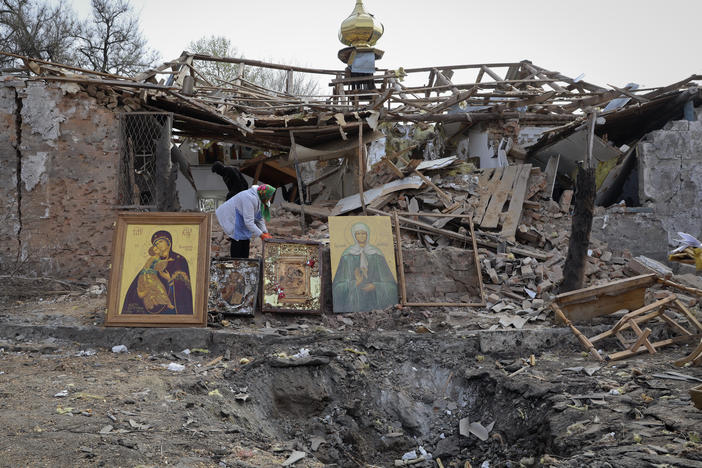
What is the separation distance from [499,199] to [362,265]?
4.13 meters

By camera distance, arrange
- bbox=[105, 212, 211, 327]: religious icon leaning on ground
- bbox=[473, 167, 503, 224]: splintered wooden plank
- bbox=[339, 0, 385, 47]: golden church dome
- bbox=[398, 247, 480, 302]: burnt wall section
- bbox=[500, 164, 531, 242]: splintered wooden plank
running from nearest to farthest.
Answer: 1. bbox=[105, 212, 211, 327]: religious icon leaning on ground
2. bbox=[398, 247, 480, 302]: burnt wall section
3. bbox=[500, 164, 531, 242]: splintered wooden plank
4. bbox=[473, 167, 503, 224]: splintered wooden plank
5. bbox=[339, 0, 385, 47]: golden church dome

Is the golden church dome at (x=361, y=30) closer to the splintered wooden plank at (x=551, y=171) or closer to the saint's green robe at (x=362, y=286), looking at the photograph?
the splintered wooden plank at (x=551, y=171)

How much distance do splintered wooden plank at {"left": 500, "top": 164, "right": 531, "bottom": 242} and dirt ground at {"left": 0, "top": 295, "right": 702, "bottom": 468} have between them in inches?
133

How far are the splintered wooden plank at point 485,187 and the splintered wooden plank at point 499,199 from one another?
0.26 ft

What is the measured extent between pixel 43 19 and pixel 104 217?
15.1m

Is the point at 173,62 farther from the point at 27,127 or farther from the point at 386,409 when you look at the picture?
the point at 386,409

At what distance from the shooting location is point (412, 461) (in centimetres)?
577

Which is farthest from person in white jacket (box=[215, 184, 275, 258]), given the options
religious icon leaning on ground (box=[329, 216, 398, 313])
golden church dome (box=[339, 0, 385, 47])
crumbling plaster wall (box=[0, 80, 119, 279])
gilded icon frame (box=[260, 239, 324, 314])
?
golden church dome (box=[339, 0, 385, 47])

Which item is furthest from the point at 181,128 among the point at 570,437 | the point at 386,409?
the point at 570,437

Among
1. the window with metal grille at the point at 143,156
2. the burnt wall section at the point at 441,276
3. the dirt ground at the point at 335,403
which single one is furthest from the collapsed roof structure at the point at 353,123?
the dirt ground at the point at 335,403

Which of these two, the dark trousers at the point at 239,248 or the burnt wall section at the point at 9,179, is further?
the burnt wall section at the point at 9,179

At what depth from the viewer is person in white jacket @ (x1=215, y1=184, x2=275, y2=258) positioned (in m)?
8.27

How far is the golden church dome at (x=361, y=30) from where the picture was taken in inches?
750

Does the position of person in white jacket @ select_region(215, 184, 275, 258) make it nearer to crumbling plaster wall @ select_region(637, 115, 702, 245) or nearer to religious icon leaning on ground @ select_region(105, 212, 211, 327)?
religious icon leaning on ground @ select_region(105, 212, 211, 327)
